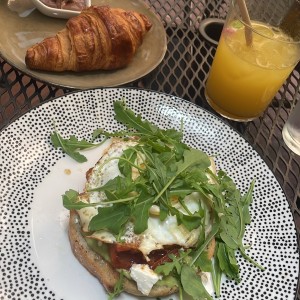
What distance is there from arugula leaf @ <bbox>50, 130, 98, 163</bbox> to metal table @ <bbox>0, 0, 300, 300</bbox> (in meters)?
0.14

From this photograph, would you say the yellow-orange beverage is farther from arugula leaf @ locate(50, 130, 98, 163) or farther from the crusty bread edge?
the crusty bread edge

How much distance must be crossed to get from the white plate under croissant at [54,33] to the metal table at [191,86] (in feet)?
0.15

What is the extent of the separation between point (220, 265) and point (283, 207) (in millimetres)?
313

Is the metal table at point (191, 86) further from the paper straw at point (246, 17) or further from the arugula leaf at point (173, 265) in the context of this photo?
the arugula leaf at point (173, 265)

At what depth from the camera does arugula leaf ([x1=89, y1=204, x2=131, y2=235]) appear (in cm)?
110

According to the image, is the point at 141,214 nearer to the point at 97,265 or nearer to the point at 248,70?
the point at 97,265

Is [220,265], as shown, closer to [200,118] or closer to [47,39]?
[200,118]

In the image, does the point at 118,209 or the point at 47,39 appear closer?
the point at 118,209

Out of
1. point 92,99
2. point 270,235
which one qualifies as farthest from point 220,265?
point 92,99

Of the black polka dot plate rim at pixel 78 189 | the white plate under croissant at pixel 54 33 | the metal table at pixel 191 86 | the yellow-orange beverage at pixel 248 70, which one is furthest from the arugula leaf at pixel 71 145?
the yellow-orange beverage at pixel 248 70

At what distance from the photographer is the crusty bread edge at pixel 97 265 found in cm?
113

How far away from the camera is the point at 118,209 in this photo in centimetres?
113

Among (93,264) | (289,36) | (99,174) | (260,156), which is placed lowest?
(93,264)

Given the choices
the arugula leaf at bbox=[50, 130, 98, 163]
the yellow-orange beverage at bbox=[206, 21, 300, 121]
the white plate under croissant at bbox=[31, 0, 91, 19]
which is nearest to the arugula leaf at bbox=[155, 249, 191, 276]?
the arugula leaf at bbox=[50, 130, 98, 163]
